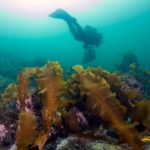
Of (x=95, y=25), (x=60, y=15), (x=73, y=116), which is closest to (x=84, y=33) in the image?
(x=60, y=15)

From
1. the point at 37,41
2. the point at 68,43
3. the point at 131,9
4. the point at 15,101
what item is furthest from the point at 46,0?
the point at 15,101

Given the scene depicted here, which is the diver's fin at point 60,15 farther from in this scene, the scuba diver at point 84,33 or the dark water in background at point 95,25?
the dark water in background at point 95,25

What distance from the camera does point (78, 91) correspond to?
10.6 feet

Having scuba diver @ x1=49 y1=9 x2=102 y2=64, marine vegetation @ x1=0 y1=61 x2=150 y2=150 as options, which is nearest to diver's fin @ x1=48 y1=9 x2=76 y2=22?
scuba diver @ x1=49 y1=9 x2=102 y2=64

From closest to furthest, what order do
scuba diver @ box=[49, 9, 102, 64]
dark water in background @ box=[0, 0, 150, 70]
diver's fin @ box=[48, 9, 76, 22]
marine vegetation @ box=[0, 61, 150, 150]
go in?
marine vegetation @ box=[0, 61, 150, 150]
diver's fin @ box=[48, 9, 76, 22]
scuba diver @ box=[49, 9, 102, 64]
dark water in background @ box=[0, 0, 150, 70]

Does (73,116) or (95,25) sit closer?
(73,116)

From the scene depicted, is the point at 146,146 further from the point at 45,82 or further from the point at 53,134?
the point at 45,82

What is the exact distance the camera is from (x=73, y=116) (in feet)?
8.73

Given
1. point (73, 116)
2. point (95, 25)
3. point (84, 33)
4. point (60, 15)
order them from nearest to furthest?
point (73, 116) < point (60, 15) < point (84, 33) < point (95, 25)

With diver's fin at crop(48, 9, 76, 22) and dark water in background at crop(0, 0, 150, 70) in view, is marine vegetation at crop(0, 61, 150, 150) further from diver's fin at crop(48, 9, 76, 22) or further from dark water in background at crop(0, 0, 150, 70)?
dark water in background at crop(0, 0, 150, 70)

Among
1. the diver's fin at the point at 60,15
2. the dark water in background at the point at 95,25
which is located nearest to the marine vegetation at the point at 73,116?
→ the diver's fin at the point at 60,15

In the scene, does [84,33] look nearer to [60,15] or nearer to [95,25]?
[60,15]

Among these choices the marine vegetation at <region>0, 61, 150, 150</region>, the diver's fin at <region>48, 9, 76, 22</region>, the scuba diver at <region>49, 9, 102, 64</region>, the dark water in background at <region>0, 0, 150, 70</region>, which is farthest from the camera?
the dark water in background at <region>0, 0, 150, 70</region>

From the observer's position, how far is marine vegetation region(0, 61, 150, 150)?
232cm
